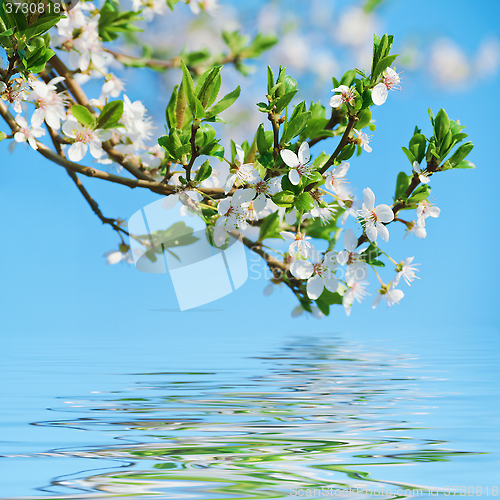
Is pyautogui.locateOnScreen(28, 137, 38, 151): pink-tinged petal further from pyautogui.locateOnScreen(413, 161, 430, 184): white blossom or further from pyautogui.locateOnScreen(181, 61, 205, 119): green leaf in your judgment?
pyautogui.locateOnScreen(413, 161, 430, 184): white blossom

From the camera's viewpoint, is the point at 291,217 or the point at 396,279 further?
the point at 396,279

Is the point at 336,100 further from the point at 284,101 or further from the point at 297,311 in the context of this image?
the point at 297,311

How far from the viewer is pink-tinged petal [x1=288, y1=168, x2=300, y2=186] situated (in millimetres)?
990

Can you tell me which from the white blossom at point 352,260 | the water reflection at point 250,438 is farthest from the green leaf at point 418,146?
the water reflection at point 250,438

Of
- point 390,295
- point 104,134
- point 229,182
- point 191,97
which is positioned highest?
point 104,134

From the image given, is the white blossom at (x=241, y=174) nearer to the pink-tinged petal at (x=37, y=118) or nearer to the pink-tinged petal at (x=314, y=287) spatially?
the pink-tinged petal at (x=314, y=287)

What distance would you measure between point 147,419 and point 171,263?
1.90 feet

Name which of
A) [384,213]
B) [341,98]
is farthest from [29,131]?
[384,213]

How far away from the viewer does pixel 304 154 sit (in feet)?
3.34

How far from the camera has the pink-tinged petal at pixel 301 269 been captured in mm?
1143

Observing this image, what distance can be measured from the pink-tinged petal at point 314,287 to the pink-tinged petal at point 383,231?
0.55ft

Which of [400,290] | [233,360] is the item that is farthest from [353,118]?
[233,360]

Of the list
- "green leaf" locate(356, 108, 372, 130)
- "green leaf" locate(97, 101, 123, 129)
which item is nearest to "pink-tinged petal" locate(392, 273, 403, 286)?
"green leaf" locate(356, 108, 372, 130)

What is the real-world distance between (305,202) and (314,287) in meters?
0.22
